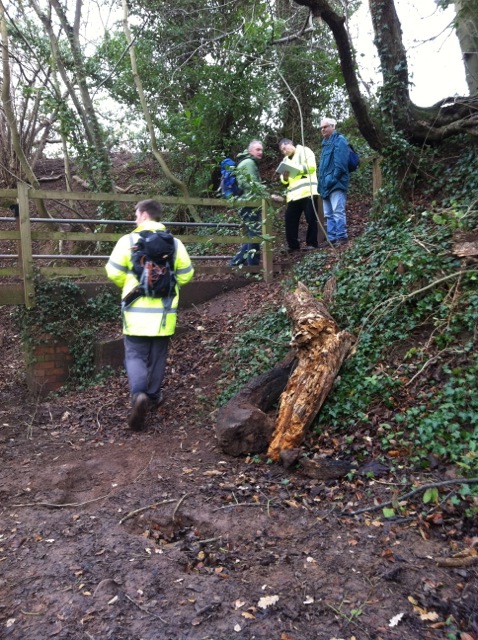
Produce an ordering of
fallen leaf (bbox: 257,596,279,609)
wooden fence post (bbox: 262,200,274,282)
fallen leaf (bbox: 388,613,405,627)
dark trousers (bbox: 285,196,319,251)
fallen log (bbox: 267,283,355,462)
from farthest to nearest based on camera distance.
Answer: dark trousers (bbox: 285,196,319,251) < wooden fence post (bbox: 262,200,274,282) < fallen log (bbox: 267,283,355,462) < fallen leaf (bbox: 257,596,279,609) < fallen leaf (bbox: 388,613,405,627)

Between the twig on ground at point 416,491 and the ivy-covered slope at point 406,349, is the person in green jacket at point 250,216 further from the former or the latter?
the twig on ground at point 416,491

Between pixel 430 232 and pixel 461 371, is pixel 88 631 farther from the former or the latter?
pixel 430 232

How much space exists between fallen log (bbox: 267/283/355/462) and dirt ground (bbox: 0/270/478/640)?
247mm

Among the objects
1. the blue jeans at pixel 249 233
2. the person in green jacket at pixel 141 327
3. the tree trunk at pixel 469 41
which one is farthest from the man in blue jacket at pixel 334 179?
the person in green jacket at pixel 141 327

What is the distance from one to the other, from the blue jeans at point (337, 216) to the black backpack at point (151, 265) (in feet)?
12.0

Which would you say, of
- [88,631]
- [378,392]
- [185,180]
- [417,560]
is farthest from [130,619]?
[185,180]

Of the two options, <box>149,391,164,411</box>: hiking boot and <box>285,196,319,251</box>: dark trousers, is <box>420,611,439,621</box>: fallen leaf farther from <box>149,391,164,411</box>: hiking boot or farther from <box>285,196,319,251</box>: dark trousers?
<box>285,196,319,251</box>: dark trousers

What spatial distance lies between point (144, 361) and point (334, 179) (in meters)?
4.33

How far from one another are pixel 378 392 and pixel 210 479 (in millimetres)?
1615

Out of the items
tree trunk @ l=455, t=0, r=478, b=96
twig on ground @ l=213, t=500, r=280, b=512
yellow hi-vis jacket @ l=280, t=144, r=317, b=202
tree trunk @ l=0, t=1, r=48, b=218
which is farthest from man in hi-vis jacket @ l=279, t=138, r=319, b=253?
twig on ground @ l=213, t=500, r=280, b=512

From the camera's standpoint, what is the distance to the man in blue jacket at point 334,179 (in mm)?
8156

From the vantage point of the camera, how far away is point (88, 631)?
2.47 m

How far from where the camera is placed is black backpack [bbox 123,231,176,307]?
5.26 meters

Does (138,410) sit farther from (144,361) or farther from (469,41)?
(469,41)
